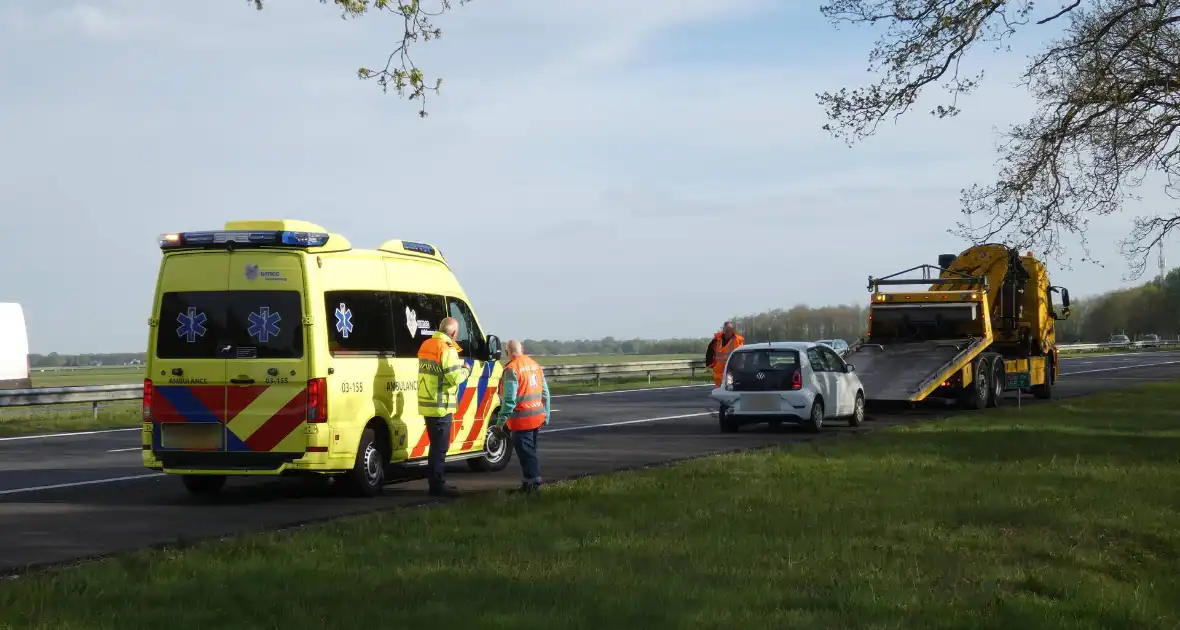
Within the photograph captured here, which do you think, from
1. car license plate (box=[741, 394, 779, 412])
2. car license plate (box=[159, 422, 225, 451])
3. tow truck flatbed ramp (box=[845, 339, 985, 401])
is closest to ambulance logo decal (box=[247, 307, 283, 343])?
car license plate (box=[159, 422, 225, 451])

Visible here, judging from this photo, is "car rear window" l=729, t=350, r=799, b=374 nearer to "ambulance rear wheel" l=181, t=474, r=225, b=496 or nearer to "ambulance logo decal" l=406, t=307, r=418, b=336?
"ambulance logo decal" l=406, t=307, r=418, b=336

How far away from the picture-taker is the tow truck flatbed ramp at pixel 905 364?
27.3m

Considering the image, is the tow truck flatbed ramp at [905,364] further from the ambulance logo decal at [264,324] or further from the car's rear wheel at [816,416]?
the ambulance logo decal at [264,324]

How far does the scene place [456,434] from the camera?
50.3 feet

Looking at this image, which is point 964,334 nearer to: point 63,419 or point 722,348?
point 722,348

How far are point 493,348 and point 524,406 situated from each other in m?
2.42

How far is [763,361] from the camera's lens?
23.3 metres

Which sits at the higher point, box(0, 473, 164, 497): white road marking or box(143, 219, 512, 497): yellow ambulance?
box(143, 219, 512, 497): yellow ambulance

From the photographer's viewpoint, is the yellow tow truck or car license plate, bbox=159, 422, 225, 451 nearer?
car license plate, bbox=159, 422, 225, 451

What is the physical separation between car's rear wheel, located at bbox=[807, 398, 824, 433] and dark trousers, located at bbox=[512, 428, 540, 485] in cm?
1026

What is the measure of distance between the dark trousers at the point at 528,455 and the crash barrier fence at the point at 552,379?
54.6ft

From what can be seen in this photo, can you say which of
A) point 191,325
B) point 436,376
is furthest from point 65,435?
point 436,376

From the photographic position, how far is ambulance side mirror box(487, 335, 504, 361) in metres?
16.0

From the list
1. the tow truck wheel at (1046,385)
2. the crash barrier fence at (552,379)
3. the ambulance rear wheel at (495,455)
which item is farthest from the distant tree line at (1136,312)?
the ambulance rear wheel at (495,455)
